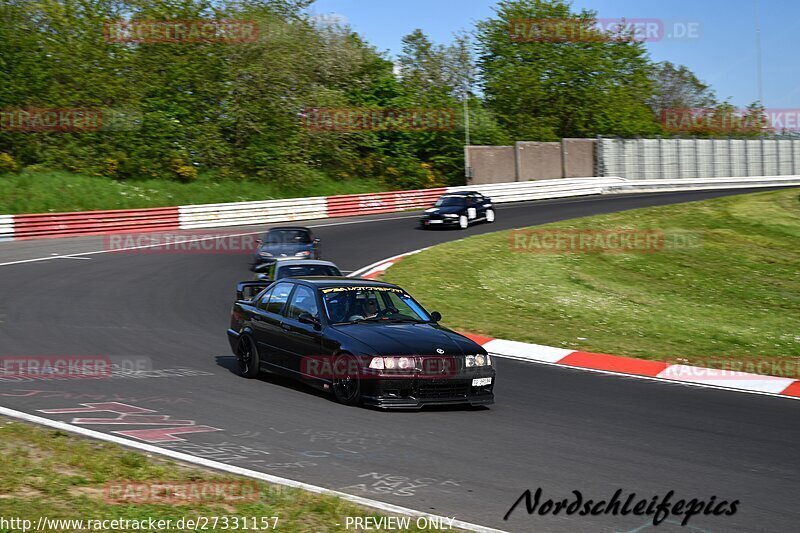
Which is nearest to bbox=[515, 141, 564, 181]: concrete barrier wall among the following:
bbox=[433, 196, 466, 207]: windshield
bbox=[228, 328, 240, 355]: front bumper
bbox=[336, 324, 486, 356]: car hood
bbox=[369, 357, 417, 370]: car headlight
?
bbox=[433, 196, 466, 207]: windshield

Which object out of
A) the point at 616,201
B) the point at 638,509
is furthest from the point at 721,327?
the point at 616,201

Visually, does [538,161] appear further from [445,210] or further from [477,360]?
[477,360]

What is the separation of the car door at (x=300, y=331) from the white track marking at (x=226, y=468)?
2.91 meters

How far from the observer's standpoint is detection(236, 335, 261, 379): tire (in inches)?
450

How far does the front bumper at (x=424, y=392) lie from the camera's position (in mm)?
9445

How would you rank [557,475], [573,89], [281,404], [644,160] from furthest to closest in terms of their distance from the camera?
1. [573,89]
2. [644,160]
3. [281,404]
4. [557,475]

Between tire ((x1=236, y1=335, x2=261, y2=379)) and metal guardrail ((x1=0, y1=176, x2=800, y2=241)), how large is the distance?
76.3 feet

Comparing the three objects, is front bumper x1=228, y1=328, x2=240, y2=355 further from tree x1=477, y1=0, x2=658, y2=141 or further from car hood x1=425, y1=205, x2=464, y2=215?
Result: tree x1=477, y1=0, x2=658, y2=141

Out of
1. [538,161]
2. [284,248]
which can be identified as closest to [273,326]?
[284,248]

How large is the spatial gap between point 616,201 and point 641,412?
1331 inches

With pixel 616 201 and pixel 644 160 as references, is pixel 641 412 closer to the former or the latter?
pixel 616 201

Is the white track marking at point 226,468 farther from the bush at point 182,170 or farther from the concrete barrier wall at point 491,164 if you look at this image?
the concrete barrier wall at point 491,164

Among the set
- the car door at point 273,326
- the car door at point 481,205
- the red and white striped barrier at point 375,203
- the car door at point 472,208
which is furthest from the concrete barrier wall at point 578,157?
the car door at point 273,326

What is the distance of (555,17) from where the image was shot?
67.5 m
